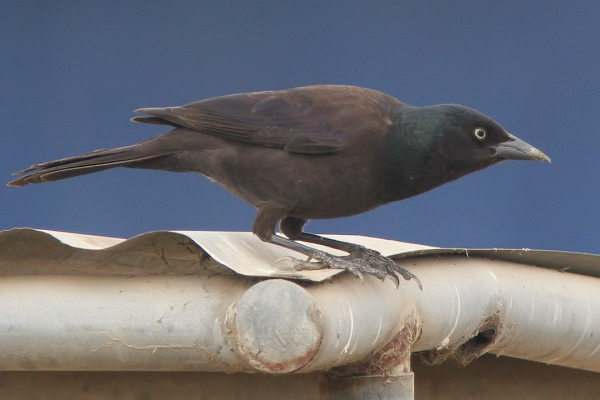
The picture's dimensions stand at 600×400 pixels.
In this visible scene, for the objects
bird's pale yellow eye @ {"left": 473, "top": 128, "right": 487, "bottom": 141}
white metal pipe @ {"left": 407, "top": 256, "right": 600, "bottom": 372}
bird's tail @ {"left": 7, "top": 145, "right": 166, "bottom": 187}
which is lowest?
white metal pipe @ {"left": 407, "top": 256, "right": 600, "bottom": 372}

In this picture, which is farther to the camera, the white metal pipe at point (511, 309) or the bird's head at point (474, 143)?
the bird's head at point (474, 143)

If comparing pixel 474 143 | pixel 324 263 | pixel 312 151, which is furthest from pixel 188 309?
pixel 474 143

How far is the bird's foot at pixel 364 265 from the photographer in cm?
251

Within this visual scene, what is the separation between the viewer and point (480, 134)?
3.49m

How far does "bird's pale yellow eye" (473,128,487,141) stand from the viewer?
3483 millimetres

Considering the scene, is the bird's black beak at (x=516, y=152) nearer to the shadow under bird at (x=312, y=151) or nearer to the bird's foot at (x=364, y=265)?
the shadow under bird at (x=312, y=151)

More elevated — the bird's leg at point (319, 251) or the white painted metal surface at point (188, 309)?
the bird's leg at point (319, 251)

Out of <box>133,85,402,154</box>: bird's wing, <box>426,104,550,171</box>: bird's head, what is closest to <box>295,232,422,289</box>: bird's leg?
<box>133,85,402,154</box>: bird's wing

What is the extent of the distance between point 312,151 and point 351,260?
0.67 m

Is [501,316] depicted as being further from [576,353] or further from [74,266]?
[74,266]

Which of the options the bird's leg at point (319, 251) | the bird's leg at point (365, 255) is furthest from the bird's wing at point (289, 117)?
the bird's leg at point (365, 255)

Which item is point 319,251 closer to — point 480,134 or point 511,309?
point 511,309

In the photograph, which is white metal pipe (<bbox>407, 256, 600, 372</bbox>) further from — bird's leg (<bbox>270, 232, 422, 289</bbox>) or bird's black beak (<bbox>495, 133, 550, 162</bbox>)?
bird's black beak (<bbox>495, 133, 550, 162</bbox>)

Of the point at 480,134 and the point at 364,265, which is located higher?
the point at 480,134
